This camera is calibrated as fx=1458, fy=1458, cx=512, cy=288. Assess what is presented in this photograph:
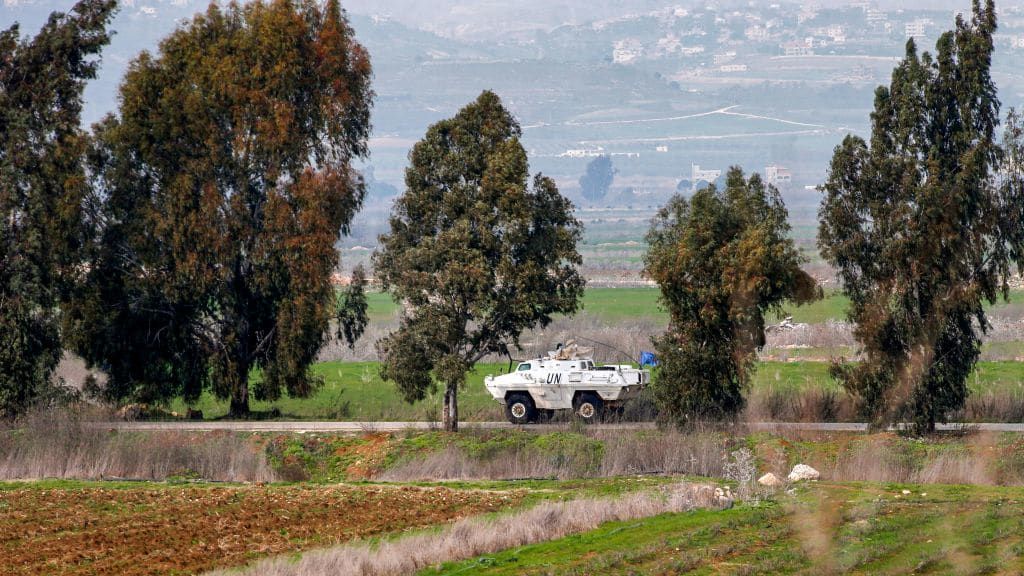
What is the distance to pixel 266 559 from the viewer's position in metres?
27.9

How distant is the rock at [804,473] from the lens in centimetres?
4025

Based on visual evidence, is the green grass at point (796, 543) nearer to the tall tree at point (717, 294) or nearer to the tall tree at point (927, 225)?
the tall tree at point (927, 225)

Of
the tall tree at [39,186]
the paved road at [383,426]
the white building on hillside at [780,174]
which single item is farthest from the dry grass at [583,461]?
the tall tree at [39,186]

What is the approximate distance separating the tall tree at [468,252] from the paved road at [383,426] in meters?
2.62

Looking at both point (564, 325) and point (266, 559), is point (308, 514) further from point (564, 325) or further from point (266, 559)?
point (564, 325)

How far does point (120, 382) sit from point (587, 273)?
332 feet

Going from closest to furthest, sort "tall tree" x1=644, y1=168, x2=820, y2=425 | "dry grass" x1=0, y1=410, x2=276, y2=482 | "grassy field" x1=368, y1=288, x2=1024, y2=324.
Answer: "dry grass" x1=0, y1=410, x2=276, y2=482 < "tall tree" x1=644, y1=168, x2=820, y2=425 < "grassy field" x1=368, y1=288, x2=1024, y2=324

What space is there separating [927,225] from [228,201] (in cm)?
2525

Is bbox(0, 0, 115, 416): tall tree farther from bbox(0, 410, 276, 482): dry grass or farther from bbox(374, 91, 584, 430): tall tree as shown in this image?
bbox(374, 91, 584, 430): tall tree

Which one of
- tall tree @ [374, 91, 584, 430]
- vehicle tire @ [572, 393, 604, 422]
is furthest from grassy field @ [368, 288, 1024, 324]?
tall tree @ [374, 91, 584, 430]

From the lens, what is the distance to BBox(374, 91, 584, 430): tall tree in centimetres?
4797

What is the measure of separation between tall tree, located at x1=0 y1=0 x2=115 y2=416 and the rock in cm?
2758

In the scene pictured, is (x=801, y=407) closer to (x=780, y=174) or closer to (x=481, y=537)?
(x=780, y=174)

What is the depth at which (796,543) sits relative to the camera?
1078 inches
